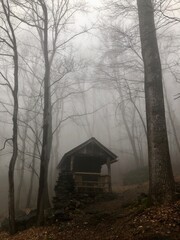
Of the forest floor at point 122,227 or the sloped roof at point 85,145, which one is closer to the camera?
the forest floor at point 122,227

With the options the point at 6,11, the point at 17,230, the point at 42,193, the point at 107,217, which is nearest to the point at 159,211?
the point at 107,217

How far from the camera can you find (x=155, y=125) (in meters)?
9.87

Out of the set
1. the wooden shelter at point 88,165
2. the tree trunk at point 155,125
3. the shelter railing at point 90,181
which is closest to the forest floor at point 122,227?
the tree trunk at point 155,125

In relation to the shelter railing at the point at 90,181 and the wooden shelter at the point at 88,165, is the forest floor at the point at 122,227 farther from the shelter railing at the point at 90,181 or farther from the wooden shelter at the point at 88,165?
the wooden shelter at the point at 88,165

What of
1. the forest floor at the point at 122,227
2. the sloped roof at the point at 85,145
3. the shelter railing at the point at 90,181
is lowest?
the forest floor at the point at 122,227

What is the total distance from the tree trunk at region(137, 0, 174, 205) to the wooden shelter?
10166 mm

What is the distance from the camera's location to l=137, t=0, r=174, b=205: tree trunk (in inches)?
363

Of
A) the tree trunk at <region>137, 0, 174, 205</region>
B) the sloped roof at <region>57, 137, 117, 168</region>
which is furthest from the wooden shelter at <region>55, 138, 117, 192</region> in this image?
the tree trunk at <region>137, 0, 174, 205</region>

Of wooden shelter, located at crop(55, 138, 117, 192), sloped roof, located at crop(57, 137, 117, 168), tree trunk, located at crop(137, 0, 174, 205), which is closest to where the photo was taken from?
tree trunk, located at crop(137, 0, 174, 205)

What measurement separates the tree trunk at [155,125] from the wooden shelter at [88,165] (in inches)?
400

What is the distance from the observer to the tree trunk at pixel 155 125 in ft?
30.2

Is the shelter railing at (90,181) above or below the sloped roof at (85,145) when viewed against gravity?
below

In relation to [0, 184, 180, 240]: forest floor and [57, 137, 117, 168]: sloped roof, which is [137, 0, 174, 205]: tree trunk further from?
[57, 137, 117, 168]: sloped roof

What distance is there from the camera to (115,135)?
51.2 metres
